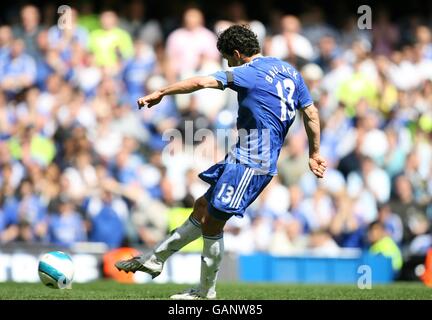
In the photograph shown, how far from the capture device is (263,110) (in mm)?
9547

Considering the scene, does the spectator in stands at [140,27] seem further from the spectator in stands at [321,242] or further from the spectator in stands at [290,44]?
the spectator in stands at [321,242]

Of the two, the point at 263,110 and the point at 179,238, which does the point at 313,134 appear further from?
the point at 179,238

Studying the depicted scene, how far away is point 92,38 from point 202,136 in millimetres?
3564

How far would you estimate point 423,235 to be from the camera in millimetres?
16844

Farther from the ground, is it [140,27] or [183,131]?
[140,27]

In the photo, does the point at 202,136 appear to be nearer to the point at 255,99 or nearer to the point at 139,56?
the point at 139,56

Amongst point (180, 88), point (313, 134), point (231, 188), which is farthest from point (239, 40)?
point (231, 188)

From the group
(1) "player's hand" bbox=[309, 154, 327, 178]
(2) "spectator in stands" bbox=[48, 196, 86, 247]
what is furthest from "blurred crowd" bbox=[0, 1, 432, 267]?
(1) "player's hand" bbox=[309, 154, 327, 178]

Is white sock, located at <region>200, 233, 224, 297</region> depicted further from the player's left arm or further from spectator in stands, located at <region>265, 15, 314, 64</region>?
spectator in stands, located at <region>265, 15, 314, 64</region>

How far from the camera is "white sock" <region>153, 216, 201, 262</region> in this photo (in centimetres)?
987

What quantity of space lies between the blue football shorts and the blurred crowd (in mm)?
6669

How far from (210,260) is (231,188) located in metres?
0.74

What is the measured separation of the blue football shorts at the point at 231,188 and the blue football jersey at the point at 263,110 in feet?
0.28
